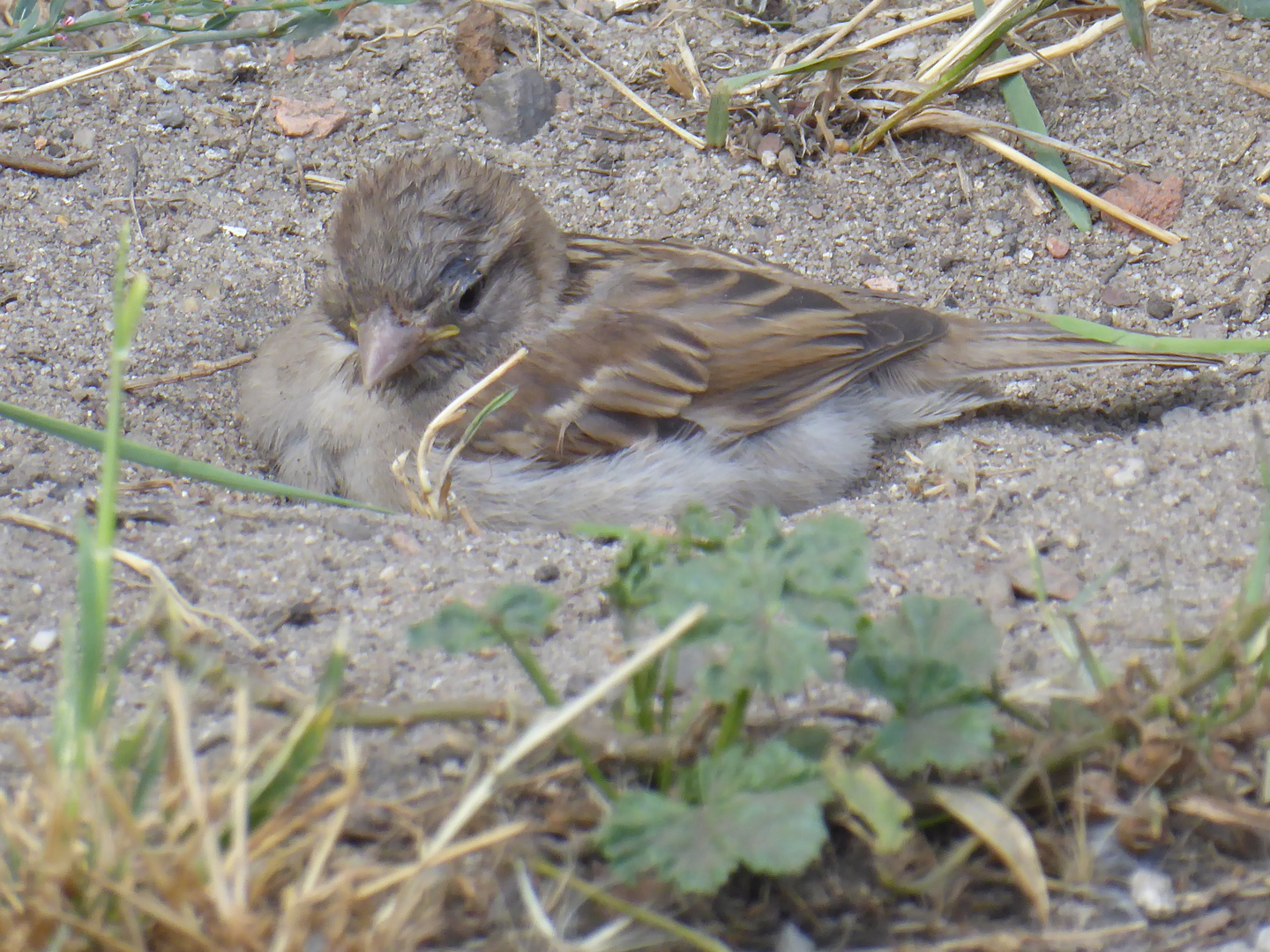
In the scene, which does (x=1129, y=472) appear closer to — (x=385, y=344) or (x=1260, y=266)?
(x=1260, y=266)

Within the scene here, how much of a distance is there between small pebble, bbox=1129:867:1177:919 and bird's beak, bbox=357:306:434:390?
2260mm

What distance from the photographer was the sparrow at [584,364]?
3471 mm

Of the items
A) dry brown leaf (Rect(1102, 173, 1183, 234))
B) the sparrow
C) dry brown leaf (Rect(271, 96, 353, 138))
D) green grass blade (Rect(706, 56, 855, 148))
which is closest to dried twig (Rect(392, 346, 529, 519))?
the sparrow

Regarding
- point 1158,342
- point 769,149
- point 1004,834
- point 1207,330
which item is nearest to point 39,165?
point 769,149

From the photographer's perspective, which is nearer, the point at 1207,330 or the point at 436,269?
the point at 436,269

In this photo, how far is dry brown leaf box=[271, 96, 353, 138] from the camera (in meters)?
4.64

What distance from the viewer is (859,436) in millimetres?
3844

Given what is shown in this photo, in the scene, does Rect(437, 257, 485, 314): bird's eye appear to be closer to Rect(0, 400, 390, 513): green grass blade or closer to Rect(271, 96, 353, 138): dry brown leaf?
Rect(0, 400, 390, 513): green grass blade

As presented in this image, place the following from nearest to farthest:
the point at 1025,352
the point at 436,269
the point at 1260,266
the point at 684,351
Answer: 1. the point at 436,269
2. the point at 684,351
3. the point at 1025,352
4. the point at 1260,266

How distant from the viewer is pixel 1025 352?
3893 millimetres

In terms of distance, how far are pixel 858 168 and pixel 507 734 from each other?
3.32 meters

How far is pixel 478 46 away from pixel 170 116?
1094 millimetres

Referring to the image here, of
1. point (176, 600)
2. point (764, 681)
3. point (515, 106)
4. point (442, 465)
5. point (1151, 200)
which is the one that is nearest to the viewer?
point (764, 681)

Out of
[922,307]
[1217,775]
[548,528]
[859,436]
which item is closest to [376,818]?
[1217,775]
